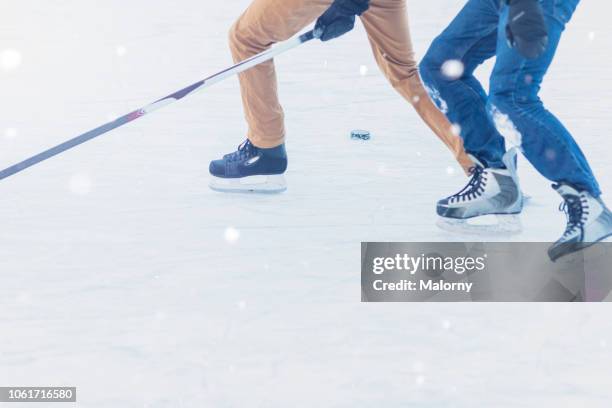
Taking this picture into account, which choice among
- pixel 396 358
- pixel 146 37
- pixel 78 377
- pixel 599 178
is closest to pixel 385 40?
pixel 599 178

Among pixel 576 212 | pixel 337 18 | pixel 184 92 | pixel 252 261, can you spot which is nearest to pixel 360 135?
pixel 337 18

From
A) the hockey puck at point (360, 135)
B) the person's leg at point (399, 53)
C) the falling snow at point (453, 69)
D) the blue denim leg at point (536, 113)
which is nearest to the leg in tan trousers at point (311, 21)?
the person's leg at point (399, 53)

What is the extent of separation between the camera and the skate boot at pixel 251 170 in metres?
5.43

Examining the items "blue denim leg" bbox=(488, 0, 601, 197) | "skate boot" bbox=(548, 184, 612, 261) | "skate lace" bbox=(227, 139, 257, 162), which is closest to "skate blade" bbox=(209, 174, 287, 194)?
"skate lace" bbox=(227, 139, 257, 162)

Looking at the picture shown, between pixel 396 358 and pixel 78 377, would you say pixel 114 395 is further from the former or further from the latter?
pixel 396 358

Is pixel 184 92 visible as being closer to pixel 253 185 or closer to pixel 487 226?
pixel 253 185

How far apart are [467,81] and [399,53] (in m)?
0.51

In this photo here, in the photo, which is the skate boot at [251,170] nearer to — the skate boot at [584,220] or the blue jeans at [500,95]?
the blue jeans at [500,95]

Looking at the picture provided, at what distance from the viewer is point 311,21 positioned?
17.0 feet

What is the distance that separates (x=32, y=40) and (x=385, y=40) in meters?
5.48

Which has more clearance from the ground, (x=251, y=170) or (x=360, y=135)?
(x=251, y=170)

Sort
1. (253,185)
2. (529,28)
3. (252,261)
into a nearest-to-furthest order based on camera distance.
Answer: (529,28)
(252,261)
(253,185)

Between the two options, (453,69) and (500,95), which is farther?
(453,69)

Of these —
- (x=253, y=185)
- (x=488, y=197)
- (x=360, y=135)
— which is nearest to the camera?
(x=488, y=197)
